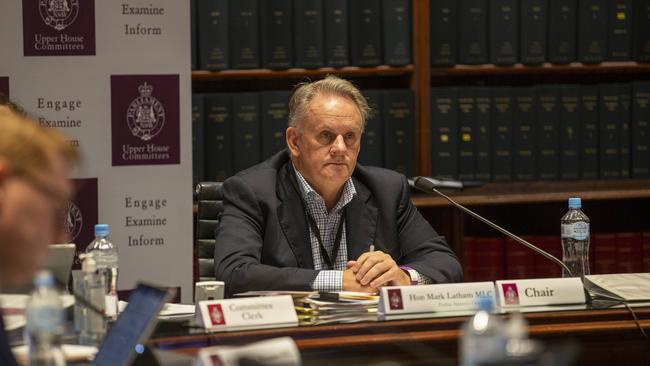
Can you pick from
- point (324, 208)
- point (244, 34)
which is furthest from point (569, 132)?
point (324, 208)

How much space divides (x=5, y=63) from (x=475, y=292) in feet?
7.58

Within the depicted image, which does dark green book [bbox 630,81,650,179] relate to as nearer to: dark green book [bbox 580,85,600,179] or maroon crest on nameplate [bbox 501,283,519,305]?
dark green book [bbox 580,85,600,179]

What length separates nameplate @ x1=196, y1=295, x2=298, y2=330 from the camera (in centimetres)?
241

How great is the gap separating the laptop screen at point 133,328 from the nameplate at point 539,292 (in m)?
0.95

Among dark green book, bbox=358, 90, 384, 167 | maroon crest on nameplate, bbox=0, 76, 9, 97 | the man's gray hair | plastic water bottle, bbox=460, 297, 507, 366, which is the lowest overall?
plastic water bottle, bbox=460, 297, 507, 366

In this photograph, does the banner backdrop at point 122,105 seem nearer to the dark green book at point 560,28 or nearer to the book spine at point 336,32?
the book spine at point 336,32

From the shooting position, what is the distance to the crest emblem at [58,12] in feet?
13.7

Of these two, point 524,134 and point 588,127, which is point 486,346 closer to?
point 524,134

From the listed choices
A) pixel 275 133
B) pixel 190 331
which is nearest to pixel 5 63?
pixel 275 133

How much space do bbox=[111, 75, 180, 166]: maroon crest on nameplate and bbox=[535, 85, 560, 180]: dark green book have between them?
5.21 feet

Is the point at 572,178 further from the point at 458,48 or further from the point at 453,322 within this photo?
the point at 453,322

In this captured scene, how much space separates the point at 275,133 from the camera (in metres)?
4.55

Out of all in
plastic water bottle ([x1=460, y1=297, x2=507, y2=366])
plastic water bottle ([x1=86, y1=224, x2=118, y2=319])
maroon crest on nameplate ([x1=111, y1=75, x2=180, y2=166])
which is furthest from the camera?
maroon crest on nameplate ([x1=111, y1=75, x2=180, y2=166])

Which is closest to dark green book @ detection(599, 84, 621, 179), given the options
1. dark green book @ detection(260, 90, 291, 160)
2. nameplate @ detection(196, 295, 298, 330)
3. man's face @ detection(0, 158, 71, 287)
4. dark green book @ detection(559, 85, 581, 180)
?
dark green book @ detection(559, 85, 581, 180)
